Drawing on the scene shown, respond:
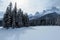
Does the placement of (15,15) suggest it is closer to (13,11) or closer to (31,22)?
(13,11)

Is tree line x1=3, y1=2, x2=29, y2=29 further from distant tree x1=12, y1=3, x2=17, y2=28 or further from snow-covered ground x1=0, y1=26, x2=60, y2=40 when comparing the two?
snow-covered ground x1=0, y1=26, x2=60, y2=40

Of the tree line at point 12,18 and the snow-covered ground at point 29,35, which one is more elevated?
the tree line at point 12,18

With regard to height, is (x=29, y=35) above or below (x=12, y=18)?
below

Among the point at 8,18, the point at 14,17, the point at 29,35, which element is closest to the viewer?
the point at 29,35

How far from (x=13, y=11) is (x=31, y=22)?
23.3ft

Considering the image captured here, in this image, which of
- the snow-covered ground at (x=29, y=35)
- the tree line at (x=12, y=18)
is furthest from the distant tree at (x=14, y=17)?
the snow-covered ground at (x=29, y=35)

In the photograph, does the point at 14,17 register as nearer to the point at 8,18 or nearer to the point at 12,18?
the point at 12,18

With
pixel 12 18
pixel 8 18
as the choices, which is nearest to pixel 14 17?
pixel 12 18

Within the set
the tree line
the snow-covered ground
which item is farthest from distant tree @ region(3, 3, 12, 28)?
the snow-covered ground

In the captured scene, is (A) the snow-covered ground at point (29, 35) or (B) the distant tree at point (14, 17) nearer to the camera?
(A) the snow-covered ground at point (29, 35)

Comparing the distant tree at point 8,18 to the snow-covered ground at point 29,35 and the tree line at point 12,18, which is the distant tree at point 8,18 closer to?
the tree line at point 12,18

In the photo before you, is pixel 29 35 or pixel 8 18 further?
pixel 8 18

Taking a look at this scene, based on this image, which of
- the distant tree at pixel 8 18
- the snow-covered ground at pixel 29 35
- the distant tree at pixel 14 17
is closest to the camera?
the snow-covered ground at pixel 29 35

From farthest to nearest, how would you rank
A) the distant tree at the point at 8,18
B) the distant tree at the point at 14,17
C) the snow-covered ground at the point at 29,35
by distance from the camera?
the distant tree at the point at 14,17
the distant tree at the point at 8,18
the snow-covered ground at the point at 29,35
